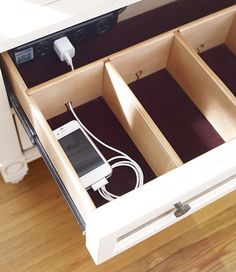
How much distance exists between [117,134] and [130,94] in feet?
0.42

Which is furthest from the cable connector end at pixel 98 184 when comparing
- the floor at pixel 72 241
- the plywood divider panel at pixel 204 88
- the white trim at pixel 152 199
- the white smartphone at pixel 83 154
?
the floor at pixel 72 241

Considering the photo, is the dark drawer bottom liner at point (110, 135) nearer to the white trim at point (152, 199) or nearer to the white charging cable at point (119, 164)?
the white charging cable at point (119, 164)

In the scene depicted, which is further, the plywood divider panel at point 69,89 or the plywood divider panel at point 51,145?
the plywood divider panel at point 69,89

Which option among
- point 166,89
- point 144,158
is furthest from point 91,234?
point 166,89

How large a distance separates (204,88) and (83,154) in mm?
282

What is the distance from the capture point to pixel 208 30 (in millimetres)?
930

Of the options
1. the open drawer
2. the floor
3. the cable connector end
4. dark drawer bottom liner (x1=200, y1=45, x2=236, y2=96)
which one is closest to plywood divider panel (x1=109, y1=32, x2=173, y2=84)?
the open drawer

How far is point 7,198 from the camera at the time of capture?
1.17 metres

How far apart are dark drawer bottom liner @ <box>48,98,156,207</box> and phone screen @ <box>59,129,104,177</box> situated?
0.03 metres

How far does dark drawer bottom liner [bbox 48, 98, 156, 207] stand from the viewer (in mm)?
824

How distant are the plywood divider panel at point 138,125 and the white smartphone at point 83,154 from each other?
0.08 meters

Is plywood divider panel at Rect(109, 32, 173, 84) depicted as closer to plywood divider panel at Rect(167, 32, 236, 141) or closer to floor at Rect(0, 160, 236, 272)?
plywood divider panel at Rect(167, 32, 236, 141)

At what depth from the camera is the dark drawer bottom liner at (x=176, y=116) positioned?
0.86 metres

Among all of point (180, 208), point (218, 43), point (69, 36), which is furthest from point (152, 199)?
point (218, 43)
